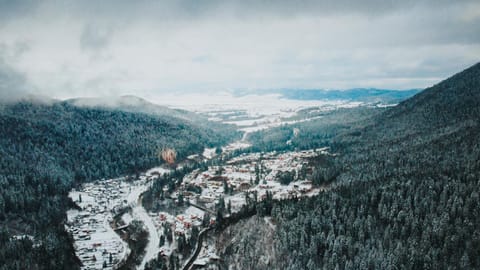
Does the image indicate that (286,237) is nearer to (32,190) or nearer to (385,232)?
(385,232)

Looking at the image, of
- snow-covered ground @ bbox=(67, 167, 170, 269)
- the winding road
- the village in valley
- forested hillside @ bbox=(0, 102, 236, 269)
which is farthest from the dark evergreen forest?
forested hillside @ bbox=(0, 102, 236, 269)

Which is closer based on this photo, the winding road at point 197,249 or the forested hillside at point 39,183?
the winding road at point 197,249

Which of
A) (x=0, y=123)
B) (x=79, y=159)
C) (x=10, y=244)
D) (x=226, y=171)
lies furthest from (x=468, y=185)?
(x=0, y=123)

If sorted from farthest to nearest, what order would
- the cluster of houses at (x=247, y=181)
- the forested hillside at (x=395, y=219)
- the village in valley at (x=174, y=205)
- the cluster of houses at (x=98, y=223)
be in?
the cluster of houses at (x=247, y=181) < the village in valley at (x=174, y=205) < the cluster of houses at (x=98, y=223) < the forested hillside at (x=395, y=219)

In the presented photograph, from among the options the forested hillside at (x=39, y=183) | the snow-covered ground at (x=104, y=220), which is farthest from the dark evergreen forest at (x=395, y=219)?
the forested hillside at (x=39, y=183)

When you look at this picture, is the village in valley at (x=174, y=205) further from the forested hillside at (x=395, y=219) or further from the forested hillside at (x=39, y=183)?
the forested hillside at (x=395, y=219)

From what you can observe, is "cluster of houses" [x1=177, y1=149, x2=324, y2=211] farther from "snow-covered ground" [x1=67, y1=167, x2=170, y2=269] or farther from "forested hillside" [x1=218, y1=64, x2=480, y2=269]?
"snow-covered ground" [x1=67, y1=167, x2=170, y2=269]

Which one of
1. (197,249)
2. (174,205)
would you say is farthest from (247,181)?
(197,249)

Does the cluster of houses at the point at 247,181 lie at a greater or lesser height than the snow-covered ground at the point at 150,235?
greater

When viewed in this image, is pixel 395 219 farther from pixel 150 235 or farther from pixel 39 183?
pixel 39 183
